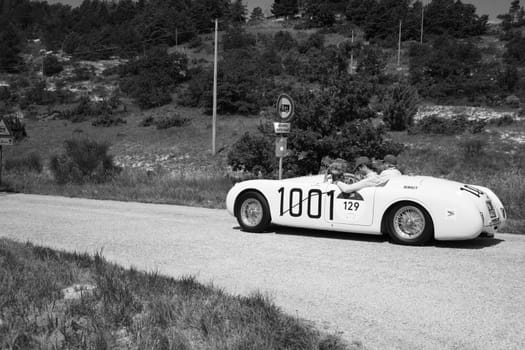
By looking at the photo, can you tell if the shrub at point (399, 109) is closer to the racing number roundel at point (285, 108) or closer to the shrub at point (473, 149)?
the shrub at point (473, 149)

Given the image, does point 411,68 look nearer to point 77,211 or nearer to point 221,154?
point 221,154

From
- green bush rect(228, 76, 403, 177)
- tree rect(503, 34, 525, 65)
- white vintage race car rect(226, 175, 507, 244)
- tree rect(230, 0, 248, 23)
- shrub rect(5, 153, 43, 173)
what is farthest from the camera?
A: tree rect(230, 0, 248, 23)

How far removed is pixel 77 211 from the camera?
13.8m

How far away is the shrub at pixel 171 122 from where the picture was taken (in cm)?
4644

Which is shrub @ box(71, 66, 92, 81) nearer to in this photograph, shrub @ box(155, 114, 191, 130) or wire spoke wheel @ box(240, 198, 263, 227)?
shrub @ box(155, 114, 191, 130)

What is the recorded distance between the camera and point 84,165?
920 inches

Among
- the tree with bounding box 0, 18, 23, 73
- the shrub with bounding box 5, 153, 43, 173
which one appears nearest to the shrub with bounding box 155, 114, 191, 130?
the shrub with bounding box 5, 153, 43, 173

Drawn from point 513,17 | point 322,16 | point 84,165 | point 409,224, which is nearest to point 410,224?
point 409,224

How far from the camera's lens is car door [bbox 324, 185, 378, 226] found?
29.9 ft

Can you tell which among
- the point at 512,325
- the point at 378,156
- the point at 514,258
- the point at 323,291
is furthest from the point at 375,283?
the point at 378,156

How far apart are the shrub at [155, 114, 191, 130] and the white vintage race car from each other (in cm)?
3685

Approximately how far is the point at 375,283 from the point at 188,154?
32.1m

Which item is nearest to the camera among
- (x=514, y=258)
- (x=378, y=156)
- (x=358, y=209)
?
(x=514, y=258)

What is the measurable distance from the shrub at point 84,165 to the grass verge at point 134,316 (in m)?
16.7
